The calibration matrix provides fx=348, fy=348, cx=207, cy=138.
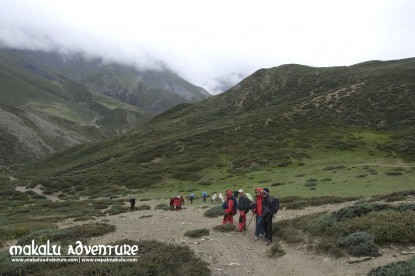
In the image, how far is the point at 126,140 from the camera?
123 m

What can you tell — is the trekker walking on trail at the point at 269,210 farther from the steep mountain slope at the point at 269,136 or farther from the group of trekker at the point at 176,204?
the steep mountain slope at the point at 269,136

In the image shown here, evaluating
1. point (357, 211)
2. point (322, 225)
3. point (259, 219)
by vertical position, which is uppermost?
point (357, 211)

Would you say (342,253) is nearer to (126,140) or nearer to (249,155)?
(249,155)

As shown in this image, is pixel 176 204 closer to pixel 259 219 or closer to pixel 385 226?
pixel 259 219

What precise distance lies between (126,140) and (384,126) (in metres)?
81.3

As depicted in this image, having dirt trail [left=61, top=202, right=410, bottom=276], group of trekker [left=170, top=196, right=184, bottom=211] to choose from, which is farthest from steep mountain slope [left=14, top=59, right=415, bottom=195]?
dirt trail [left=61, top=202, right=410, bottom=276]

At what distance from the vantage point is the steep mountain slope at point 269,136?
62.6m

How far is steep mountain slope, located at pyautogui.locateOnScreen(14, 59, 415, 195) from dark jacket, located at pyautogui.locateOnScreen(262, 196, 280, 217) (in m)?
38.6

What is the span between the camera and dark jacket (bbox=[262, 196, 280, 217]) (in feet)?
54.1

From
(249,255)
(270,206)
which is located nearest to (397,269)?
(249,255)

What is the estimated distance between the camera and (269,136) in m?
79.1

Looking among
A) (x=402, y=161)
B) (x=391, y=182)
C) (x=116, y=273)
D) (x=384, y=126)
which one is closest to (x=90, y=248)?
(x=116, y=273)

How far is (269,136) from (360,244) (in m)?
67.1

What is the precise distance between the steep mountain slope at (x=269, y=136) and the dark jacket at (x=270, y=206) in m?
38.6
